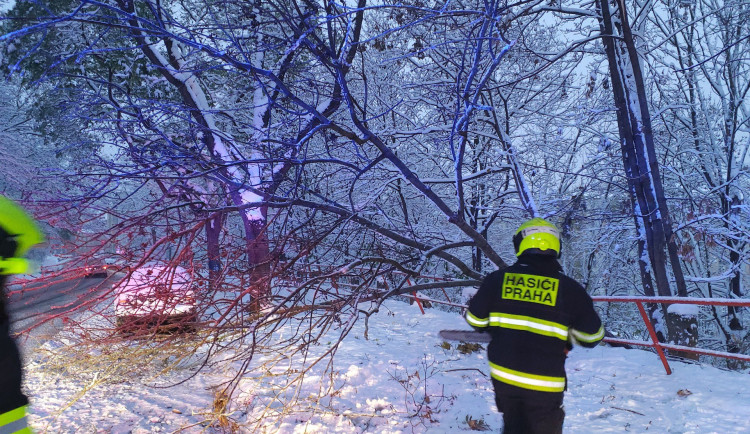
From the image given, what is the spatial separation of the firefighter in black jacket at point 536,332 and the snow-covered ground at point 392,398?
196 cm

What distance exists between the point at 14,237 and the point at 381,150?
2.95 metres

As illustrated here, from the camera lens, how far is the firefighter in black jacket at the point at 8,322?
85.4 inches

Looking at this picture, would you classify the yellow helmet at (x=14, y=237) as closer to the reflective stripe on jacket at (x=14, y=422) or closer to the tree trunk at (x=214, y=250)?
the reflective stripe on jacket at (x=14, y=422)

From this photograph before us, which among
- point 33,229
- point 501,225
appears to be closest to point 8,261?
point 33,229

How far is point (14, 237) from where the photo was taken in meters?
2.29

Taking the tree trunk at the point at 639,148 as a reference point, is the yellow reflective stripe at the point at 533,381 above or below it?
below

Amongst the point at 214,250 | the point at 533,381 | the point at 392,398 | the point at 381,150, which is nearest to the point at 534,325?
the point at 533,381

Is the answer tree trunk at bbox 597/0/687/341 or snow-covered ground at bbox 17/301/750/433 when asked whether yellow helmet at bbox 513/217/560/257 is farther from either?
tree trunk at bbox 597/0/687/341

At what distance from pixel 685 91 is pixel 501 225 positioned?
293 inches

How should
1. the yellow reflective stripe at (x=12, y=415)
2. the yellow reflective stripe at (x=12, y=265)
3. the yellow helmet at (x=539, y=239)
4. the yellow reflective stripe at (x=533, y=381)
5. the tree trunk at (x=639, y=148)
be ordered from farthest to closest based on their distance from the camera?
the tree trunk at (x=639, y=148)
the yellow helmet at (x=539, y=239)
the yellow reflective stripe at (x=533, y=381)
the yellow reflective stripe at (x=12, y=265)
the yellow reflective stripe at (x=12, y=415)

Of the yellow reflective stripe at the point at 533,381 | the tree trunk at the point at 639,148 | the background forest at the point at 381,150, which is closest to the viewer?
the yellow reflective stripe at the point at 533,381

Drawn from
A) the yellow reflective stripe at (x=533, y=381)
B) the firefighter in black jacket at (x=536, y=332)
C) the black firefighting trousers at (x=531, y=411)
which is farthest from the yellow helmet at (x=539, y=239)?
the black firefighting trousers at (x=531, y=411)

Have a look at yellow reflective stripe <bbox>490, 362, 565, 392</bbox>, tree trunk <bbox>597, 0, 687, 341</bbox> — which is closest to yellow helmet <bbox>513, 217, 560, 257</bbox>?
yellow reflective stripe <bbox>490, 362, 565, 392</bbox>

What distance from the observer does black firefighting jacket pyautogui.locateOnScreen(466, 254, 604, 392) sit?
113 inches
